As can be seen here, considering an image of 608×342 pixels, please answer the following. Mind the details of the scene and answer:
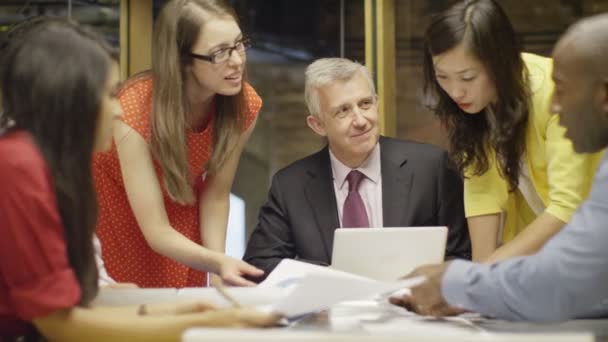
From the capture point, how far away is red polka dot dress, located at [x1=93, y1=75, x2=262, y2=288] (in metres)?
2.93

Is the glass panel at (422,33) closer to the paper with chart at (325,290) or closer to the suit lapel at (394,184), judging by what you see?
the suit lapel at (394,184)

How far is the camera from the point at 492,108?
2707 mm

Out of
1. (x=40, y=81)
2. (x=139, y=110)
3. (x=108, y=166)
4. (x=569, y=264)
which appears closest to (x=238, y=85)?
(x=139, y=110)

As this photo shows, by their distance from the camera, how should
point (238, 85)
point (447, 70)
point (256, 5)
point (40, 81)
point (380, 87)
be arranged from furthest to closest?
point (256, 5) < point (380, 87) < point (238, 85) < point (447, 70) < point (40, 81)

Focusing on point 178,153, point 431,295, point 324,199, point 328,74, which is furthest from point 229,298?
point 328,74

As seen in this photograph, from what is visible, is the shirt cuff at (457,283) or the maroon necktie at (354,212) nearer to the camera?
the shirt cuff at (457,283)

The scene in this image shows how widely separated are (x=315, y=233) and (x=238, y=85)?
0.55 meters

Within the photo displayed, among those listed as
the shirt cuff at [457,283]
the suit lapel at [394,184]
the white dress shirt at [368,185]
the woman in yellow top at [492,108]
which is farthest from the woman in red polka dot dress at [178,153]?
the shirt cuff at [457,283]

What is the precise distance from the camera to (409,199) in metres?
3.03

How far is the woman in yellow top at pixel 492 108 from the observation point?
2.62m

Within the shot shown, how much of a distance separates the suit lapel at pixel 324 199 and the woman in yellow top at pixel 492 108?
0.46 meters

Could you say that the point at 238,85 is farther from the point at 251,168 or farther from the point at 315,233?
the point at 251,168

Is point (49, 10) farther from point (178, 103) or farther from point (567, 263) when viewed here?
point (567, 263)

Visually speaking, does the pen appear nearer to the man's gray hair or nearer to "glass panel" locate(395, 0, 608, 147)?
Answer: the man's gray hair
